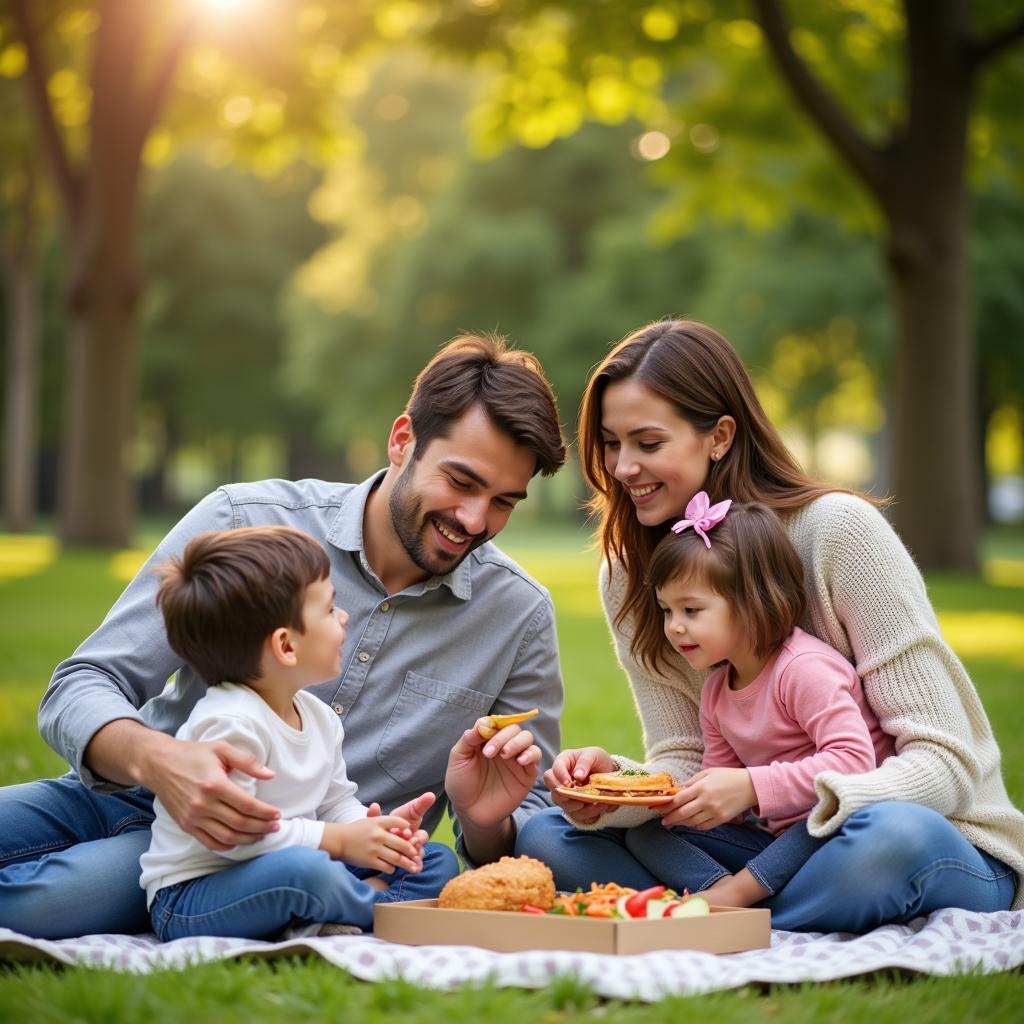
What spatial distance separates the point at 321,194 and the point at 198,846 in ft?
150

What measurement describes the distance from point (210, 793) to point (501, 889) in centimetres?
80

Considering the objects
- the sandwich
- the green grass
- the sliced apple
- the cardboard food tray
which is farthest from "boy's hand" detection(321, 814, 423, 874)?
the sliced apple

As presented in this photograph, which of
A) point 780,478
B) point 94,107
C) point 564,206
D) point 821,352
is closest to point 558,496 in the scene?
point 564,206

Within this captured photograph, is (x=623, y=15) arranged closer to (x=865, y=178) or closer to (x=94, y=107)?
(x=865, y=178)

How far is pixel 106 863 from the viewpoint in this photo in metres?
3.87

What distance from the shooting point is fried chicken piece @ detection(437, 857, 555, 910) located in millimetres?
3713

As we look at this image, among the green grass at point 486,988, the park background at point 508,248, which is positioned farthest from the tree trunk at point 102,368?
the green grass at point 486,988

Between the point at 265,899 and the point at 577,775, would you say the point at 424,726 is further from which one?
the point at 265,899

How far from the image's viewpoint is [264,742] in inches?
147

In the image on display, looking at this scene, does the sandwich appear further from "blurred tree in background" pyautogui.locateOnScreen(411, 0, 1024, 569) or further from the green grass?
"blurred tree in background" pyautogui.locateOnScreen(411, 0, 1024, 569)

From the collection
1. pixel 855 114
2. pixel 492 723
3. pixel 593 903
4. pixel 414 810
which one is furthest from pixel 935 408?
pixel 414 810

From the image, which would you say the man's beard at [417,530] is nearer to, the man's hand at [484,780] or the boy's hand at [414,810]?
the man's hand at [484,780]

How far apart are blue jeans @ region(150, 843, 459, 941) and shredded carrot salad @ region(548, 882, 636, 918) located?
52 centimetres

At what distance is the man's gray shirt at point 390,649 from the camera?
4.14 metres
